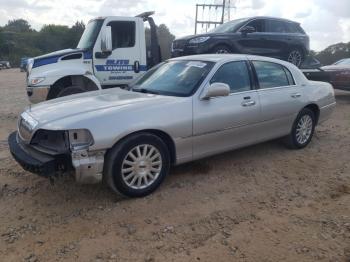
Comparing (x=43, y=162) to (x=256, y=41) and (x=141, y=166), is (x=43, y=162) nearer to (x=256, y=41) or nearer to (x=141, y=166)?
(x=141, y=166)

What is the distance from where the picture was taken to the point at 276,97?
547 cm

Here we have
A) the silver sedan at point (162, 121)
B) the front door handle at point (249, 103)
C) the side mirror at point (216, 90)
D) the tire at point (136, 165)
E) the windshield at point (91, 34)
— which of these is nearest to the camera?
the silver sedan at point (162, 121)

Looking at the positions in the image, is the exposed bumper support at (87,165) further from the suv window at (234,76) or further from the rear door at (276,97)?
the rear door at (276,97)

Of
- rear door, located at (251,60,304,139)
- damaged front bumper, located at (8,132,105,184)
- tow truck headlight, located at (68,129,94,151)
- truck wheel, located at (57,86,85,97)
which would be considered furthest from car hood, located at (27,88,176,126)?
truck wheel, located at (57,86,85,97)

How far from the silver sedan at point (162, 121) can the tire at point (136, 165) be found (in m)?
0.01

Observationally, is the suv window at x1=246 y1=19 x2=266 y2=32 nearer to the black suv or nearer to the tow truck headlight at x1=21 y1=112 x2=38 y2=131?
the black suv

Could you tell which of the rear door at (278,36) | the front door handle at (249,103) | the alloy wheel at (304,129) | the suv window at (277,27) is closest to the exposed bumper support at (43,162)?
the front door handle at (249,103)

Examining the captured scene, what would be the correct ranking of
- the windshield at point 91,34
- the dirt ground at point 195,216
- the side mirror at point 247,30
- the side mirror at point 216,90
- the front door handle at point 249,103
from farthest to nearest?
the side mirror at point 247,30 < the windshield at point 91,34 < the front door handle at point 249,103 < the side mirror at point 216,90 < the dirt ground at point 195,216

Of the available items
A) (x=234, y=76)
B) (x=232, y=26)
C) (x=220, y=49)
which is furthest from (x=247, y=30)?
(x=234, y=76)

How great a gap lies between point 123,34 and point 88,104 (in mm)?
4510

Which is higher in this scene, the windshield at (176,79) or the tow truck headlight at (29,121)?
the windshield at (176,79)

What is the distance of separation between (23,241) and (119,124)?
1408 mm

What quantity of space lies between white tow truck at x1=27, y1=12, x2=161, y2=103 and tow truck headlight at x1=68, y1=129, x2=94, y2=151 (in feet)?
13.2

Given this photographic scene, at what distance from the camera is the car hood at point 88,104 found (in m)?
4.03
